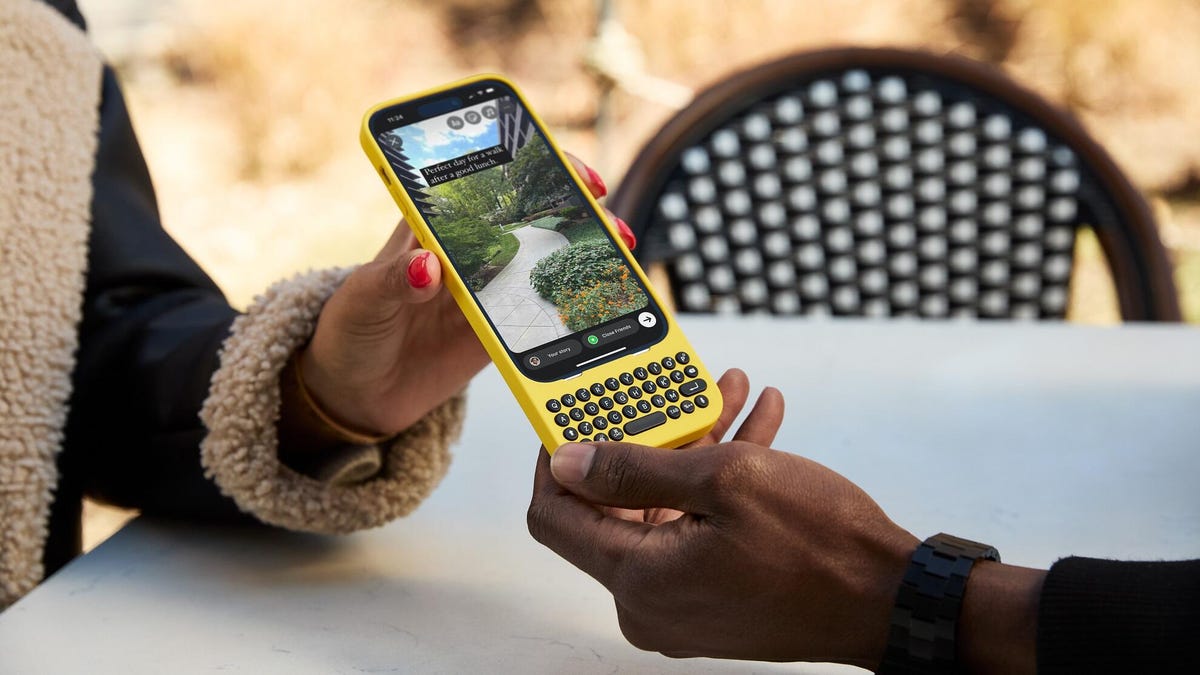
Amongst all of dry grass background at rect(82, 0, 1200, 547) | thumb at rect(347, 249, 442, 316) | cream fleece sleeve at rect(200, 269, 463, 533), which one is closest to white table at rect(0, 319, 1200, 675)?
cream fleece sleeve at rect(200, 269, 463, 533)

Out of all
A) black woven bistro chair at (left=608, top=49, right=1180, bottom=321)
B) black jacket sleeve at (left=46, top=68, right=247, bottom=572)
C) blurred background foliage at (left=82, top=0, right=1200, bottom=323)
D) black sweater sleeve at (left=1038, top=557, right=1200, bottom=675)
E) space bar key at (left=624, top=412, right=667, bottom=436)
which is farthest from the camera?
blurred background foliage at (left=82, top=0, right=1200, bottom=323)

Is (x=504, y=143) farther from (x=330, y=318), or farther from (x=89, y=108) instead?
(x=89, y=108)

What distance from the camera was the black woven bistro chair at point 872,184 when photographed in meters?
1.07

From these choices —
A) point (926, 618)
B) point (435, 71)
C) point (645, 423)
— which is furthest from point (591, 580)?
point (435, 71)

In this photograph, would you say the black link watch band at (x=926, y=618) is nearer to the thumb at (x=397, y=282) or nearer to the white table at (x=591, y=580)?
the white table at (x=591, y=580)

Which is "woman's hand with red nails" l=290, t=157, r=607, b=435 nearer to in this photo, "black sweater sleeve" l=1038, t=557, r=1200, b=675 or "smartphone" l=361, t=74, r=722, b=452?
"smartphone" l=361, t=74, r=722, b=452

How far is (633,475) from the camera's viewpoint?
1.44ft

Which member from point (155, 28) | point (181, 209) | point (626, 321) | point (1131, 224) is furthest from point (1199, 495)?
point (155, 28)

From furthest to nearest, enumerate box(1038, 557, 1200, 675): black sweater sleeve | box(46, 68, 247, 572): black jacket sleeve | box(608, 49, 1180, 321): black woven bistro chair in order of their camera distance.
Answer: box(608, 49, 1180, 321): black woven bistro chair → box(46, 68, 247, 572): black jacket sleeve → box(1038, 557, 1200, 675): black sweater sleeve

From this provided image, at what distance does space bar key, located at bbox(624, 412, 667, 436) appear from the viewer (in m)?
0.52

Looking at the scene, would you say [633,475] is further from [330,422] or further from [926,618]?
[330,422]

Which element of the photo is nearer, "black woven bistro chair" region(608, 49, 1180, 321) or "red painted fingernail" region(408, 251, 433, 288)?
"red painted fingernail" region(408, 251, 433, 288)

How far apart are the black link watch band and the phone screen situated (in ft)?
0.63

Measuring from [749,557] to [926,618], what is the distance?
0.07m
